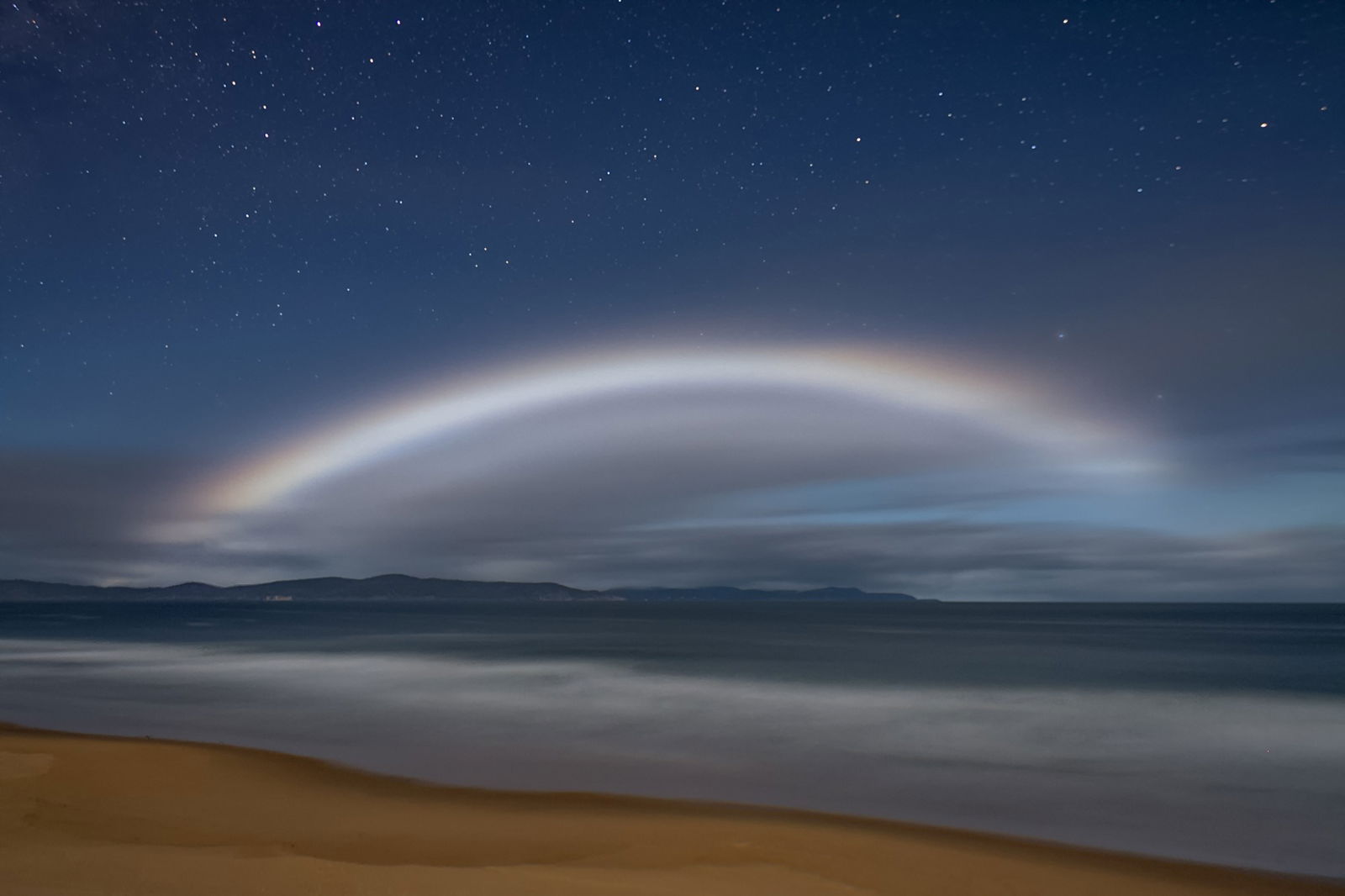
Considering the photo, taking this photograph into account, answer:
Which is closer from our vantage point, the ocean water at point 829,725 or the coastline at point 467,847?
the coastline at point 467,847

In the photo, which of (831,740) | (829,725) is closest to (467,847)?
(831,740)

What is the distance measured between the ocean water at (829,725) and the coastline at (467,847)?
95cm

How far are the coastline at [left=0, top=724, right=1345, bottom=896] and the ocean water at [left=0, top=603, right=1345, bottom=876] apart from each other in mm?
951

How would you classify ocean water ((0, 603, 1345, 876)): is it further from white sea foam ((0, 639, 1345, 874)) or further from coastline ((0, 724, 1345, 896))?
coastline ((0, 724, 1345, 896))

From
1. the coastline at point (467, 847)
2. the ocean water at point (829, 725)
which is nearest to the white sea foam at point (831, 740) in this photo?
the ocean water at point (829, 725)

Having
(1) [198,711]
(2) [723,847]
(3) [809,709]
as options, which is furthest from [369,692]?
(2) [723,847]

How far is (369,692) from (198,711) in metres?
5.05

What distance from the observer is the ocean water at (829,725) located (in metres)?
10.1

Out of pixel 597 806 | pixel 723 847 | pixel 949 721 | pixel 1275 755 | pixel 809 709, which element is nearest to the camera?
pixel 723 847

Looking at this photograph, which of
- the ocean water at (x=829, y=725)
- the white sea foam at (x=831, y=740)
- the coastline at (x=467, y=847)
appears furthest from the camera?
the ocean water at (x=829, y=725)

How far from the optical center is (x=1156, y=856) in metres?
7.96

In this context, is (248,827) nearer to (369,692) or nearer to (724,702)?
(724,702)

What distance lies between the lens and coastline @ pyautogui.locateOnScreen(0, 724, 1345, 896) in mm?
6012

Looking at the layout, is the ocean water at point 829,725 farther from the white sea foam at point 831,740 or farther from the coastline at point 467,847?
the coastline at point 467,847
